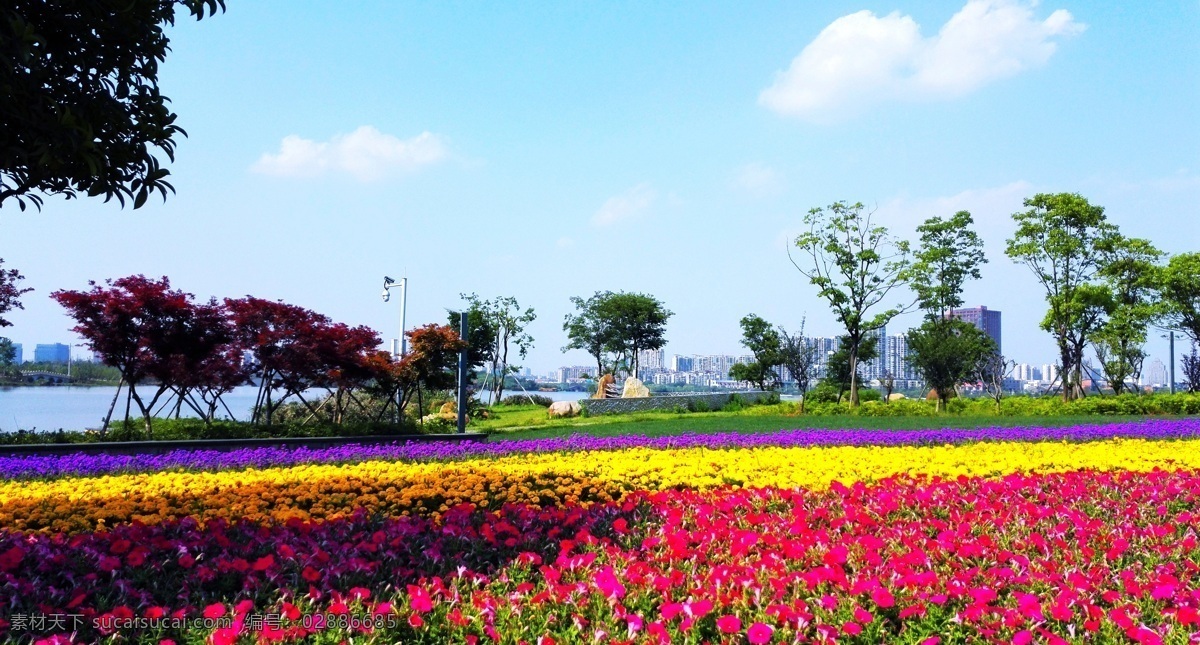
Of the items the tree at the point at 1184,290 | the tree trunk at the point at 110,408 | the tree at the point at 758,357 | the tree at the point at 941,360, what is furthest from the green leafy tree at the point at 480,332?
the tree at the point at 1184,290

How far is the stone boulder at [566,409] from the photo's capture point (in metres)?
23.2

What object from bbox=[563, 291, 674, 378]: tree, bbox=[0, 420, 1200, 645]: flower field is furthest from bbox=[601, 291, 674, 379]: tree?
bbox=[0, 420, 1200, 645]: flower field

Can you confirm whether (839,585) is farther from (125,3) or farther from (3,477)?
(3,477)

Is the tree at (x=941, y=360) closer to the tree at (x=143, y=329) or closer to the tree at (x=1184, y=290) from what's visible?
the tree at (x=1184, y=290)

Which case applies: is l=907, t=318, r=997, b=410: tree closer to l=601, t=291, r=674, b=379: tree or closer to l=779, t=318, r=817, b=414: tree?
l=779, t=318, r=817, b=414: tree

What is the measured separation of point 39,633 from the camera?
290 centimetres

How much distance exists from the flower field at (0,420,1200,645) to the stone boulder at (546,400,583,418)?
1636 cm

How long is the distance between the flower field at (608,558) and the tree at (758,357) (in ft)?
109

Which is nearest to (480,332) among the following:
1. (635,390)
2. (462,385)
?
(635,390)

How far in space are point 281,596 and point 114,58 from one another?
8.73 ft

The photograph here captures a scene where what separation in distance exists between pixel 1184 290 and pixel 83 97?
34.8m

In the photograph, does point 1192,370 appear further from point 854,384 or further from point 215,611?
point 215,611

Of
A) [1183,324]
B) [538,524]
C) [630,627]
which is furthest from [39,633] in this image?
[1183,324]

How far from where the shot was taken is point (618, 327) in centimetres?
4331
